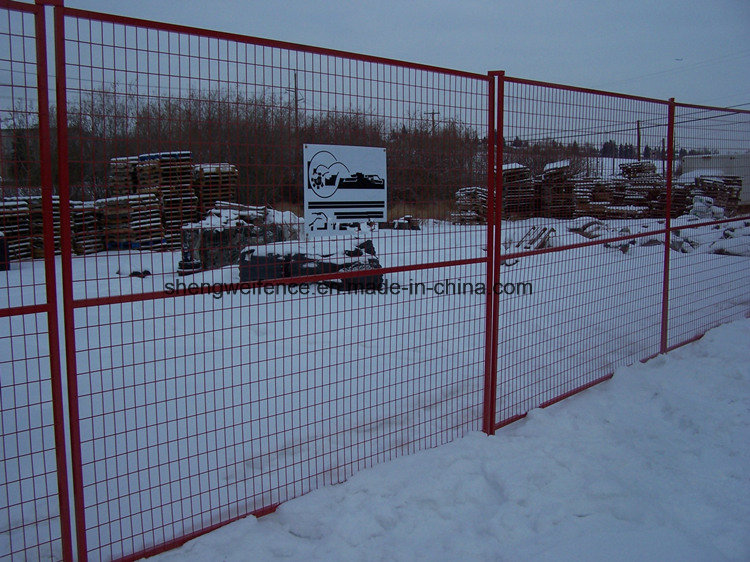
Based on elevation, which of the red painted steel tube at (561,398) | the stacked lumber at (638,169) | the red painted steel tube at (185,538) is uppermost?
the stacked lumber at (638,169)

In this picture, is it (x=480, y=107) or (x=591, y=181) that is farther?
(x=591, y=181)

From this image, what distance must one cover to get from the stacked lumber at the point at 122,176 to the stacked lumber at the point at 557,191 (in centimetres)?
350

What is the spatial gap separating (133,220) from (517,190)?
10.5 ft

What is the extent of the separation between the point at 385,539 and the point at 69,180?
262cm

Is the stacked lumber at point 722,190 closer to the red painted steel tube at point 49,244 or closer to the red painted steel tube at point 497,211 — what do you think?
the red painted steel tube at point 497,211

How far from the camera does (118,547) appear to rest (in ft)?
10.5

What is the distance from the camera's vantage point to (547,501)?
3.59 m

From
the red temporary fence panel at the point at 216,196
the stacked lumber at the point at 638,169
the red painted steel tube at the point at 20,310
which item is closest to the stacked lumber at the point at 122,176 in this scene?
the red temporary fence panel at the point at 216,196

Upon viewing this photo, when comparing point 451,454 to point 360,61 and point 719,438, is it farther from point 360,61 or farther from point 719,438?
point 360,61

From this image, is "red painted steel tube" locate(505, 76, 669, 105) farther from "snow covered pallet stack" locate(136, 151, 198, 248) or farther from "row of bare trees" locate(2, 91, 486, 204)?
"snow covered pallet stack" locate(136, 151, 198, 248)

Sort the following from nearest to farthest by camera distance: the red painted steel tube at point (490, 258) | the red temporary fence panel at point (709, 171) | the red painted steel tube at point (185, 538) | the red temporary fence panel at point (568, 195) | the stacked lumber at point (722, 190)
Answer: the red painted steel tube at point (185, 538), the red painted steel tube at point (490, 258), the red temporary fence panel at point (568, 195), the red temporary fence panel at point (709, 171), the stacked lumber at point (722, 190)

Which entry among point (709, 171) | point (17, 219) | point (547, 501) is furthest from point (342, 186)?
point (709, 171)

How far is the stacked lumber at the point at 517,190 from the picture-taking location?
15.5 ft

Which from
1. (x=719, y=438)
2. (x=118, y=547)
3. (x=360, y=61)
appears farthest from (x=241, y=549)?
(x=719, y=438)
